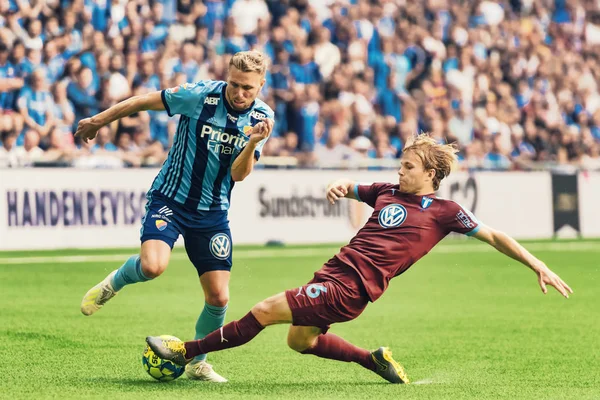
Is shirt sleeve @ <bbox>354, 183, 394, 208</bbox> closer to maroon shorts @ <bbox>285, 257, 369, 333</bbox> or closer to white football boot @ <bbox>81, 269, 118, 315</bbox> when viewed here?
maroon shorts @ <bbox>285, 257, 369, 333</bbox>

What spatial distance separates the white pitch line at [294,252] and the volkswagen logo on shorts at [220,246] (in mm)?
8284

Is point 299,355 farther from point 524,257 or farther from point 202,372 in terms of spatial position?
point 524,257

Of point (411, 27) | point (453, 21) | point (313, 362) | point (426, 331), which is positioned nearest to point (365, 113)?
point (411, 27)

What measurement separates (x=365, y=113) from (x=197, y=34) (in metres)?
3.78

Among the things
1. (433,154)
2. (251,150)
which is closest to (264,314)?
(251,150)

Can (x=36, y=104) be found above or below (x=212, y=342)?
above

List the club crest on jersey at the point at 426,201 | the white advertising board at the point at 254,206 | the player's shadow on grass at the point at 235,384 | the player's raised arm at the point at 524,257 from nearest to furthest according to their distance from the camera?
the player's raised arm at the point at 524,257 → the player's shadow on grass at the point at 235,384 → the club crest on jersey at the point at 426,201 → the white advertising board at the point at 254,206

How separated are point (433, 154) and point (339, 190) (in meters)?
0.63

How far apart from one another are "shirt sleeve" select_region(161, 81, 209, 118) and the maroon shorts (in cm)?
160

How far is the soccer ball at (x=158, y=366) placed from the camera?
6.88m

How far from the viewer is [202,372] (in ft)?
23.6

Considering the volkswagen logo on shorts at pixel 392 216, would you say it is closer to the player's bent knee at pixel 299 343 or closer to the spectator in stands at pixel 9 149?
the player's bent knee at pixel 299 343

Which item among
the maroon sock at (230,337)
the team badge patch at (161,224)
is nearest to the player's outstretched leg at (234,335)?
the maroon sock at (230,337)

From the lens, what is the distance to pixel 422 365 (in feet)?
25.8
